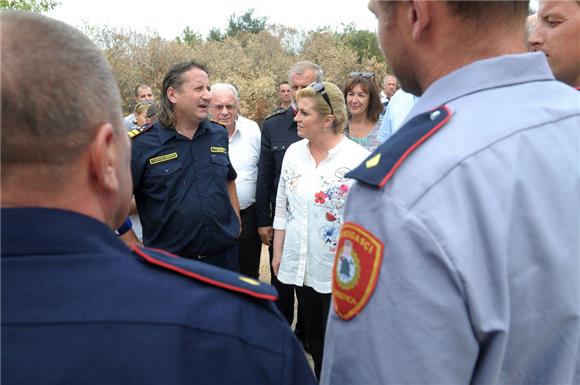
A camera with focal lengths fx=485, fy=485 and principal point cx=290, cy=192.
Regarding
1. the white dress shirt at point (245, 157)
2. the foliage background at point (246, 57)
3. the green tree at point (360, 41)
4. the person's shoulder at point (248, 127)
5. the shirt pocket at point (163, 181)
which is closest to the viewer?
the shirt pocket at point (163, 181)

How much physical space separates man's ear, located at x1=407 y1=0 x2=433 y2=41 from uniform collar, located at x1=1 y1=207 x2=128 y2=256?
752 millimetres

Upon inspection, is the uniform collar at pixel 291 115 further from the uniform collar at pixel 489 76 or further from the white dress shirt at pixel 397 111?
the uniform collar at pixel 489 76

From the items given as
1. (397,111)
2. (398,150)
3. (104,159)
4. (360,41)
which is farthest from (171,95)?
(360,41)

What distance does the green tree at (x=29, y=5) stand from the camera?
33.6 feet

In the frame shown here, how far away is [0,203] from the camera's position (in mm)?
850

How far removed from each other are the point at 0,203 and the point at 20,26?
0.31 m

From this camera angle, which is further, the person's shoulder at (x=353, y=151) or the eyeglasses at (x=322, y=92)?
the eyeglasses at (x=322, y=92)

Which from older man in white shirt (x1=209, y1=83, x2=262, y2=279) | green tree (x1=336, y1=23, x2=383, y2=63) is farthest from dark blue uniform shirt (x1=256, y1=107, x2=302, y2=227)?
green tree (x1=336, y1=23, x2=383, y2=63)

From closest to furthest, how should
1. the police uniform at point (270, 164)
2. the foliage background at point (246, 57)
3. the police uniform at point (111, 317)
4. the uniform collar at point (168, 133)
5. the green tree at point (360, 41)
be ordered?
the police uniform at point (111, 317) → the uniform collar at point (168, 133) → the police uniform at point (270, 164) → the foliage background at point (246, 57) → the green tree at point (360, 41)

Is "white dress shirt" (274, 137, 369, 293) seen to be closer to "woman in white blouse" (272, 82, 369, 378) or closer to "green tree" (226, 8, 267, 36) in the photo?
"woman in white blouse" (272, 82, 369, 378)

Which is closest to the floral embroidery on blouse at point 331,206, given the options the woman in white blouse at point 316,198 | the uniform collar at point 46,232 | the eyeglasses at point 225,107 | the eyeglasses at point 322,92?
the woman in white blouse at point 316,198

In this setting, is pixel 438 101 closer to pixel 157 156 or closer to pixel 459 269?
pixel 459 269

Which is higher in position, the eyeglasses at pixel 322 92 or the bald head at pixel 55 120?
the bald head at pixel 55 120

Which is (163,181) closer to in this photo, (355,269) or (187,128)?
(187,128)
